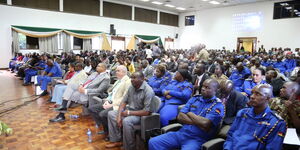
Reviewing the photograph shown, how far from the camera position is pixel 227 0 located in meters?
13.6

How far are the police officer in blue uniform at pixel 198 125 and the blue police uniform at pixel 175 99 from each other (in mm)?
638

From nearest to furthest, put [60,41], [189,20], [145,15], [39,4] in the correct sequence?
1. [39,4]
2. [60,41]
3. [145,15]
4. [189,20]

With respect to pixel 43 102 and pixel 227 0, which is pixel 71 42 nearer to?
pixel 43 102

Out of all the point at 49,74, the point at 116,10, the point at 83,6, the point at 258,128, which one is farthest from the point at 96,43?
the point at 258,128

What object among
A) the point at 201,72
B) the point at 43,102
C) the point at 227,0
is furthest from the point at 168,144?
the point at 227,0

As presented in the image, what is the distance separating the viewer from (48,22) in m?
12.3

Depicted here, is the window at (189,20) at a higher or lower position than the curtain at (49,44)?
higher

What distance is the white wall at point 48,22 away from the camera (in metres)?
11.2

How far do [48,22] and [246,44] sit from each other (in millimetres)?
13932

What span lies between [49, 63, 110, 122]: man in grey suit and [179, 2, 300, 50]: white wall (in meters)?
13.3

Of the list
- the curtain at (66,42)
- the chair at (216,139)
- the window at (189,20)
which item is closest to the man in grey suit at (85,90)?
the chair at (216,139)

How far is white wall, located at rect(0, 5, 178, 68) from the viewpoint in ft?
36.7

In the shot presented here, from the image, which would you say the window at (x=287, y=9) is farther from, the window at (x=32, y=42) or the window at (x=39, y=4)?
the window at (x=32, y=42)

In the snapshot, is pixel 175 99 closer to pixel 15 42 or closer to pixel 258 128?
pixel 258 128
